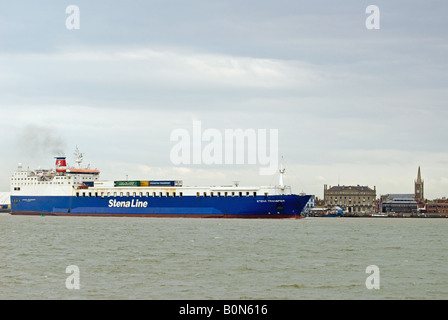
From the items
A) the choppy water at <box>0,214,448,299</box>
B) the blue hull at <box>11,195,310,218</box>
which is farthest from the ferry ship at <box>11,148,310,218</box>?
the choppy water at <box>0,214,448,299</box>

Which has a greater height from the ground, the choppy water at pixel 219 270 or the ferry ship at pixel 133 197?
the ferry ship at pixel 133 197

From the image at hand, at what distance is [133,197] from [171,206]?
7873mm

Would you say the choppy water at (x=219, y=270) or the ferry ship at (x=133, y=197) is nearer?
the choppy water at (x=219, y=270)

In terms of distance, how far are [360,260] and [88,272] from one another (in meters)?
16.1

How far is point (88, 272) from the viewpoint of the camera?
1232 inches

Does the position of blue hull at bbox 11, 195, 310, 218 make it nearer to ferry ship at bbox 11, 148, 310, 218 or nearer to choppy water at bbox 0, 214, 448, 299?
ferry ship at bbox 11, 148, 310, 218

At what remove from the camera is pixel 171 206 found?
106 m

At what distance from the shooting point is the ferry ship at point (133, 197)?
331 feet

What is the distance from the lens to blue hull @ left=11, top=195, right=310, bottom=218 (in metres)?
100

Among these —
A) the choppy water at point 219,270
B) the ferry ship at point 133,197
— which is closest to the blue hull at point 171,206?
the ferry ship at point 133,197

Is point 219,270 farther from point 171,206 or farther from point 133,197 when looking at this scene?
point 133,197

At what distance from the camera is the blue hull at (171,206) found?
100m

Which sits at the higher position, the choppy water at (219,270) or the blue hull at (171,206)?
the blue hull at (171,206)

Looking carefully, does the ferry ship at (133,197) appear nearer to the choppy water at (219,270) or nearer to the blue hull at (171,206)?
the blue hull at (171,206)
